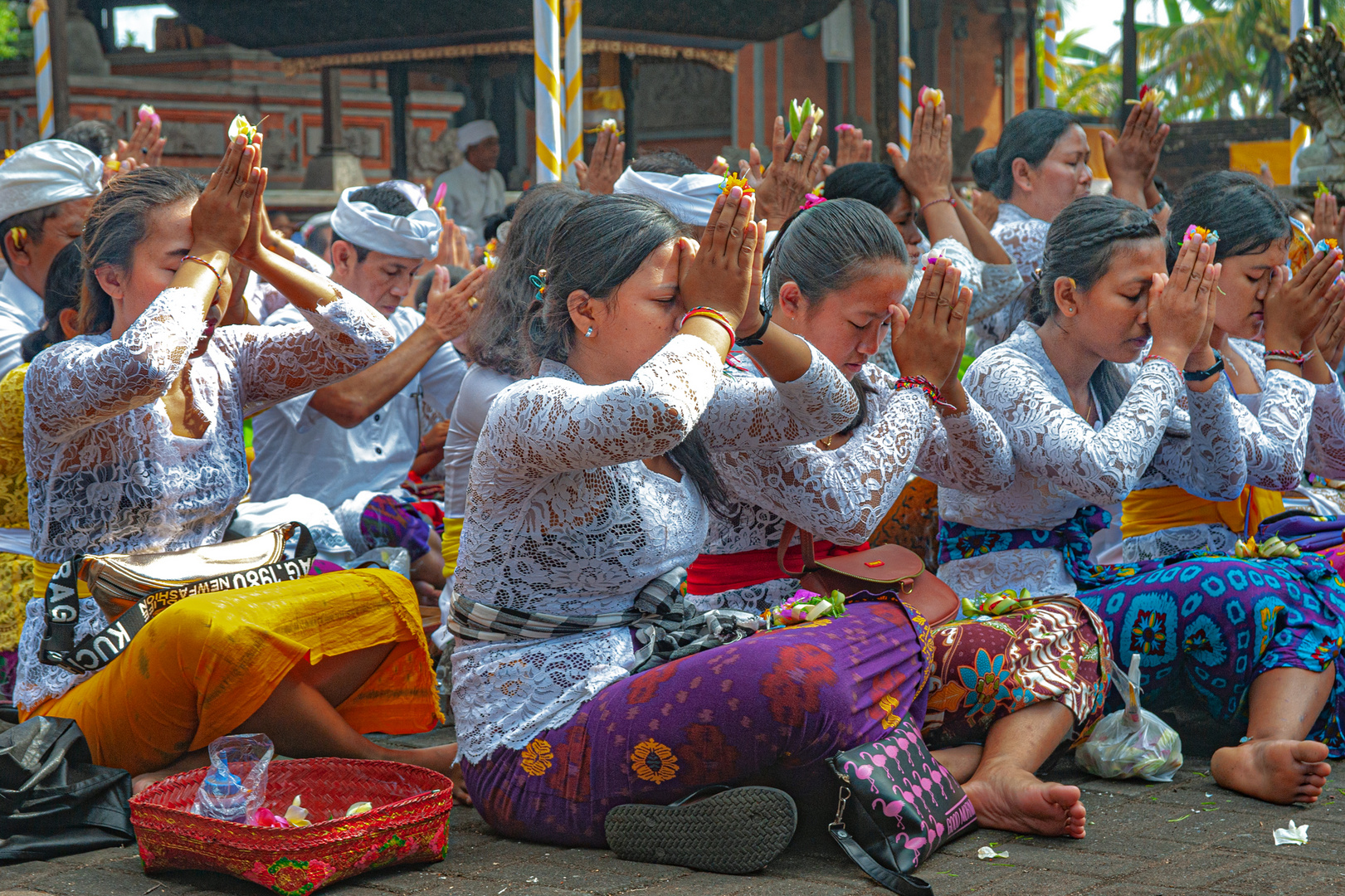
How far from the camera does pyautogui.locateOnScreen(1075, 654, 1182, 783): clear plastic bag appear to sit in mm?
3219

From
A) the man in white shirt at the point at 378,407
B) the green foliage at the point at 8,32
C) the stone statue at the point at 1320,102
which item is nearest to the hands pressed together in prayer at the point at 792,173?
the man in white shirt at the point at 378,407

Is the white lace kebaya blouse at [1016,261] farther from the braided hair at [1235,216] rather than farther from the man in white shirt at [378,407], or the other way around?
the man in white shirt at [378,407]

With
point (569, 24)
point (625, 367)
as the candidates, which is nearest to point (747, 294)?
point (625, 367)

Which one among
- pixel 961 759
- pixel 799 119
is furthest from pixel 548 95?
pixel 961 759

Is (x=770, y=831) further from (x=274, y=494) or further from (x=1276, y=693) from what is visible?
(x=274, y=494)

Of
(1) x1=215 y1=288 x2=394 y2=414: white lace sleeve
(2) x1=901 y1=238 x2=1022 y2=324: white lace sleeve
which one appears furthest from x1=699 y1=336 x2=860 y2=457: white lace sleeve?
(2) x1=901 y1=238 x2=1022 y2=324: white lace sleeve

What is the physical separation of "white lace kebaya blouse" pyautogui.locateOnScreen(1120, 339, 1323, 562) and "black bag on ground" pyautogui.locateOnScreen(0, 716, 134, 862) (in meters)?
2.77

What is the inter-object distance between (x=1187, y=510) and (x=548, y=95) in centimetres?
358

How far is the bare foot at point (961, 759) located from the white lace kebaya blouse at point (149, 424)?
5.39 ft

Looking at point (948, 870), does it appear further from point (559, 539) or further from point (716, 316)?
point (716, 316)

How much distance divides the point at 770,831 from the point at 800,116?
297cm

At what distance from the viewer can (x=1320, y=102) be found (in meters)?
7.50

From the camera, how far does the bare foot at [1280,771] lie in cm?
296

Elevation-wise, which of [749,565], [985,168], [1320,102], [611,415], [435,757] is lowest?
[435,757]
